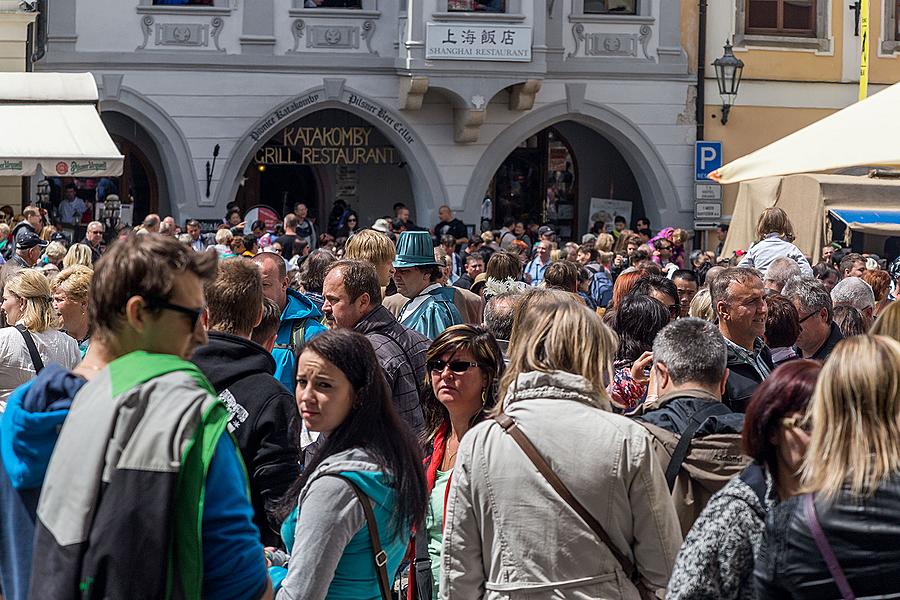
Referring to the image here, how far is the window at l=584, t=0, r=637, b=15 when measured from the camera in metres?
22.2

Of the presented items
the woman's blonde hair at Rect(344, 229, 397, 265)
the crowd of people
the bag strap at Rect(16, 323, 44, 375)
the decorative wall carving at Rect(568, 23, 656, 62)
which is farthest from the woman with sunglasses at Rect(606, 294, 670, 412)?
the decorative wall carving at Rect(568, 23, 656, 62)

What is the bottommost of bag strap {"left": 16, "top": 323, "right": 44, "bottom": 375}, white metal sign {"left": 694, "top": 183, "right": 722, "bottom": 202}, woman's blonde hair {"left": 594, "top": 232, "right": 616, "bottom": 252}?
bag strap {"left": 16, "top": 323, "right": 44, "bottom": 375}

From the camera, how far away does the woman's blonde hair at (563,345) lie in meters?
3.84

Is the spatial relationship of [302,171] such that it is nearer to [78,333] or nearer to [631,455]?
[78,333]

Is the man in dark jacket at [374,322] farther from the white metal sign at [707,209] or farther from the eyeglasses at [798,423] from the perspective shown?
the white metal sign at [707,209]

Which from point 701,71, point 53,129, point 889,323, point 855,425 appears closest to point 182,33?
point 53,129

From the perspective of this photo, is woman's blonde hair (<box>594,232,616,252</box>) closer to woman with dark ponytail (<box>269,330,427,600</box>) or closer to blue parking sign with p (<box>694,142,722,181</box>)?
blue parking sign with p (<box>694,142,722,181</box>)

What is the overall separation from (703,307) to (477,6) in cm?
1476

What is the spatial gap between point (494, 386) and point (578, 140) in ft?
66.2

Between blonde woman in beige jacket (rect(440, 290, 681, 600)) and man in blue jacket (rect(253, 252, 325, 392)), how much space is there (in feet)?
9.35

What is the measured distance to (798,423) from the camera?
3.12 meters

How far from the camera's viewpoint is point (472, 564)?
3793mm

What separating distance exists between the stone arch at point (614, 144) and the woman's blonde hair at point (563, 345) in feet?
59.2

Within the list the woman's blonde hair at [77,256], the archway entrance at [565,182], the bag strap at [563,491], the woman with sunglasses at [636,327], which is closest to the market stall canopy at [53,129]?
the woman's blonde hair at [77,256]
